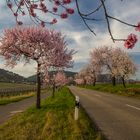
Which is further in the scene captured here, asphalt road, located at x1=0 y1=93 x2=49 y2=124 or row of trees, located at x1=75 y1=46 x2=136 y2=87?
row of trees, located at x1=75 y1=46 x2=136 y2=87

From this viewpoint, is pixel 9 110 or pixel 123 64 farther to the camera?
pixel 123 64

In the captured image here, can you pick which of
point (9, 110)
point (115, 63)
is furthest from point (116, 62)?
point (9, 110)

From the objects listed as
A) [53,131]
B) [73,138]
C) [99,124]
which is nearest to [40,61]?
[99,124]

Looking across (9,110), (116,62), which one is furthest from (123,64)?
(9,110)

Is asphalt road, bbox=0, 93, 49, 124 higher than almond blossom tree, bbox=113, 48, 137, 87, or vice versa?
almond blossom tree, bbox=113, 48, 137, 87

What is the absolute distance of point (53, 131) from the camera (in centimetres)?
1188

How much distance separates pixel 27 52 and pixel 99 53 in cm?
6608

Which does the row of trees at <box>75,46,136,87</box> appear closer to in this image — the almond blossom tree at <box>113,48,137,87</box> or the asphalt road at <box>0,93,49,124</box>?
the almond blossom tree at <box>113,48,137,87</box>

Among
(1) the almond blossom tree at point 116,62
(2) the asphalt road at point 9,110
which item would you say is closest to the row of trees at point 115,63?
(1) the almond blossom tree at point 116,62

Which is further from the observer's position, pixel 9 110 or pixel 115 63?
pixel 115 63

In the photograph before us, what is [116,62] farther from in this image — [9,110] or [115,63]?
[9,110]

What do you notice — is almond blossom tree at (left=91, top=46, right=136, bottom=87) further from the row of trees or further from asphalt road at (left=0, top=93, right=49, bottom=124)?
asphalt road at (left=0, top=93, right=49, bottom=124)

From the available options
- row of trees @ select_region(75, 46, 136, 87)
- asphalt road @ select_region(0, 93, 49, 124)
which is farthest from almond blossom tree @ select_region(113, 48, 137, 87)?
asphalt road @ select_region(0, 93, 49, 124)

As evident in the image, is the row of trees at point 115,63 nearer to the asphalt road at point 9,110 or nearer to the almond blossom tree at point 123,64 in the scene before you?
the almond blossom tree at point 123,64
